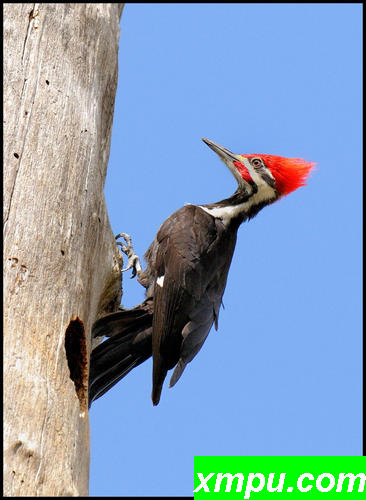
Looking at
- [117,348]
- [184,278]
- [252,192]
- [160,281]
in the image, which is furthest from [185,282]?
[252,192]

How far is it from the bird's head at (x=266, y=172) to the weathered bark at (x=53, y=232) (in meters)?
1.13

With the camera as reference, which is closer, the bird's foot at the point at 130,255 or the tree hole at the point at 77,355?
the tree hole at the point at 77,355

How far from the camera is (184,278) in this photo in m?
4.10

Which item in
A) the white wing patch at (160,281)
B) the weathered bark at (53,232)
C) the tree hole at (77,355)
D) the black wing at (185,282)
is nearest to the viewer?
the weathered bark at (53,232)

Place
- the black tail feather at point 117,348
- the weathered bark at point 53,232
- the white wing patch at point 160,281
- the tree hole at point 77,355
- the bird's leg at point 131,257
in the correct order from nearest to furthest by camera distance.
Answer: the weathered bark at point 53,232 < the tree hole at point 77,355 < the black tail feather at point 117,348 < the white wing patch at point 160,281 < the bird's leg at point 131,257

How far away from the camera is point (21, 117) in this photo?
3.20m

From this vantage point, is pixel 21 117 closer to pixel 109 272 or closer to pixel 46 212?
pixel 46 212

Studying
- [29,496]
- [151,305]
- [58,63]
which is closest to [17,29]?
[58,63]

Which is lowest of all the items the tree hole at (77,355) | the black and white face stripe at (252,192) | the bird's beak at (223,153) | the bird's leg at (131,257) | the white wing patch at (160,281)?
the tree hole at (77,355)

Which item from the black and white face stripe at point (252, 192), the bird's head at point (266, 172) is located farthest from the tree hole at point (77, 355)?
the bird's head at point (266, 172)

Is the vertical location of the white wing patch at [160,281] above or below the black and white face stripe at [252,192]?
below

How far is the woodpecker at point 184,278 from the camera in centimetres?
384

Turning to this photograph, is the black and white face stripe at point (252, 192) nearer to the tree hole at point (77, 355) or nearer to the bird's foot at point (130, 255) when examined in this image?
the bird's foot at point (130, 255)

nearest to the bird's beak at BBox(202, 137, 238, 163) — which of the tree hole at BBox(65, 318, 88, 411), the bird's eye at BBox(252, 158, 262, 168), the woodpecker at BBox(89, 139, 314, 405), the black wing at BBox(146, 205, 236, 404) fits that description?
the woodpecker at BBox(89, 139, 314, 405)
